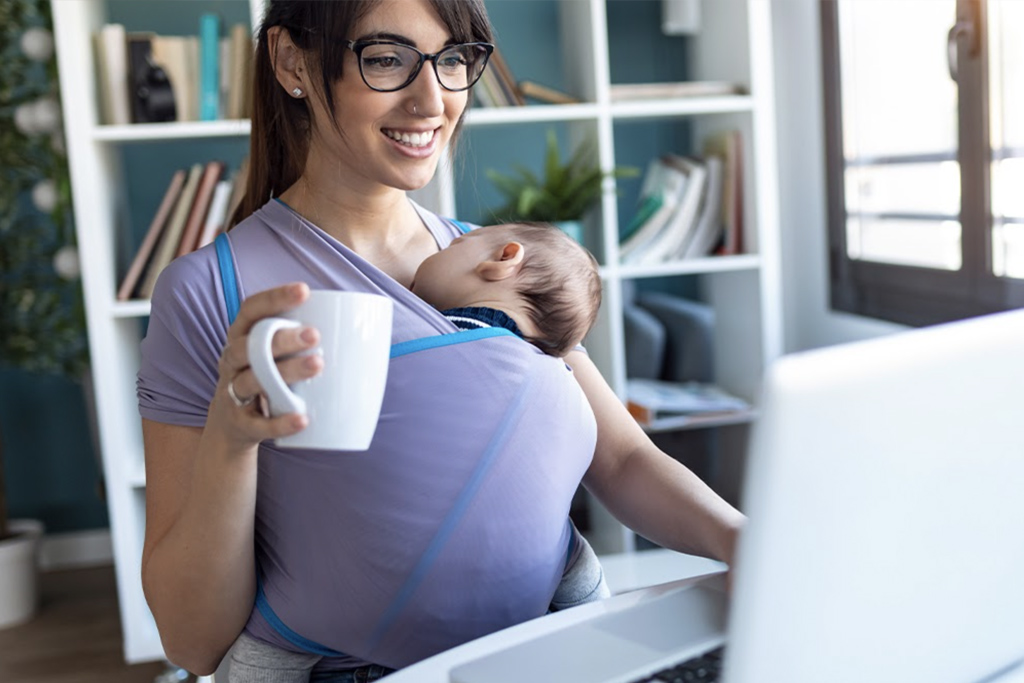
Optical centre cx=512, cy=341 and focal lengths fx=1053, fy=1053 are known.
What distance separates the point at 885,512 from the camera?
1.86ft

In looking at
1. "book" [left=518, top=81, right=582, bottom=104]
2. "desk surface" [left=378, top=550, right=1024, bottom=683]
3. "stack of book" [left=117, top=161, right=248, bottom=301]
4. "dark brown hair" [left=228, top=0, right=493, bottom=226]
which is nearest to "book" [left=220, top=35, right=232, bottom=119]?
"stack of book" [left=117, top=161, right=248, bottom=301]

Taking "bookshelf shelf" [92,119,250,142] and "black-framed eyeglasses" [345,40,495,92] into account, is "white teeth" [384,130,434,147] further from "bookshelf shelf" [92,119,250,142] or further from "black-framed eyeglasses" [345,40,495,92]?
"bookshelf shelf" [92,119,250,142]

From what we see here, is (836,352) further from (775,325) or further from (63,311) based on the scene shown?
(63,311)

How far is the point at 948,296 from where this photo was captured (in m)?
2.62

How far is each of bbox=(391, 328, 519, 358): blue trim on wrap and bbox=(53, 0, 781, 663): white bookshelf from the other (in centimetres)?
152

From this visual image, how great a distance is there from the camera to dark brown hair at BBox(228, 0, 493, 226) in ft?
3.39

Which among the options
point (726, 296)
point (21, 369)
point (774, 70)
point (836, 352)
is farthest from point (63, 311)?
point (836, 352)

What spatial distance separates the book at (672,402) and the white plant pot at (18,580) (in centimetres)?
180

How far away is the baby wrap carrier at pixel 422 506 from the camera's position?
3.07 feet

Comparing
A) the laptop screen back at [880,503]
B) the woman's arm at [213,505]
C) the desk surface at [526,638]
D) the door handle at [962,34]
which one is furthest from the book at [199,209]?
the laptop screen back at [880,503]

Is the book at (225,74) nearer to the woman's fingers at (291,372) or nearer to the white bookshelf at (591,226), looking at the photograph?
the white bookshelf at (591,226)

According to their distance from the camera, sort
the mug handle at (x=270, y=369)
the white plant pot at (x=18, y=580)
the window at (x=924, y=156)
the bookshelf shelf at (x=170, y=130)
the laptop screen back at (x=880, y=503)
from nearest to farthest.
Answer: the laptop screen back at (x=880, y=503), the mug handle at (x=270, y=369), the window at (x=924, y=156), the bookshelf shelf at (x=170, y=130), the white plant pot at (x=18, y=580)

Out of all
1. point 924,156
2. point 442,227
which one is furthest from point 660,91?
point 442,227

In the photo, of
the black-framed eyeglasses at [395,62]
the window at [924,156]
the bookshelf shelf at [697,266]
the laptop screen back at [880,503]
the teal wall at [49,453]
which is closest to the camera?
the laptop screen back at [880,503]
